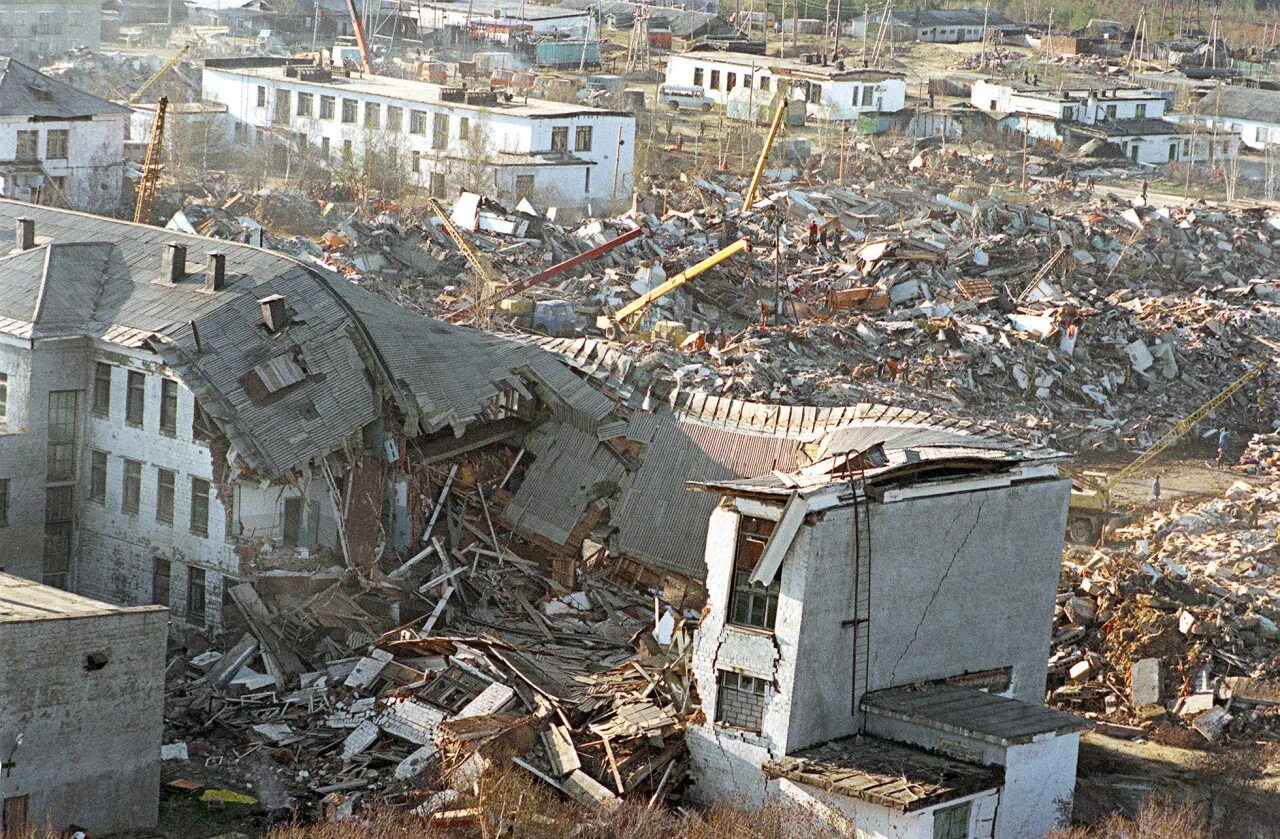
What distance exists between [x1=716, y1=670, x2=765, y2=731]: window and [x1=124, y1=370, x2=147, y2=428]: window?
40.0 ft

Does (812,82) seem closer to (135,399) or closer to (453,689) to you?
(135,399)

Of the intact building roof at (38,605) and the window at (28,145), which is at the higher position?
the window at (28,145)

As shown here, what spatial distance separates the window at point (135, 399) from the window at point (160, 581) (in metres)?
2.36

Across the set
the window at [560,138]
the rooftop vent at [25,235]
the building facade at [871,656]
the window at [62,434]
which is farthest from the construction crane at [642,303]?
the building facade at [871,656]

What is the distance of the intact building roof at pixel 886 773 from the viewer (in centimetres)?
2338

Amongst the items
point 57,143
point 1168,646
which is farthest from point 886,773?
point 57,143

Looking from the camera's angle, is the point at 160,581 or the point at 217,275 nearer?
the point at 160,581

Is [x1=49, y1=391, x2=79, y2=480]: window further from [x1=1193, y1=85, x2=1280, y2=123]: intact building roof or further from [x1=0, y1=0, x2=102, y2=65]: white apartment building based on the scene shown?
[x1=1193, y1=85, x2=1280, y2=123]: intact building roof

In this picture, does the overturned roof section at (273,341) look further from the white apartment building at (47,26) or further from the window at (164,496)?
the white apartment building at (47,26)

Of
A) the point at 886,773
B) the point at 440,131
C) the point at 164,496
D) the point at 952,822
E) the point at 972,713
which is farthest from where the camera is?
the point at 440,131

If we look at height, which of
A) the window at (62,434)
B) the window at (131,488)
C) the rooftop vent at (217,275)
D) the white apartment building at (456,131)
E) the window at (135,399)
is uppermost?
the white apartment building at (456,131)

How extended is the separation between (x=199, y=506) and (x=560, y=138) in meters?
35.8

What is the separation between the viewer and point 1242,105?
88562mm

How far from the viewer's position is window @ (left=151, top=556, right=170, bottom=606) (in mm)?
32312
